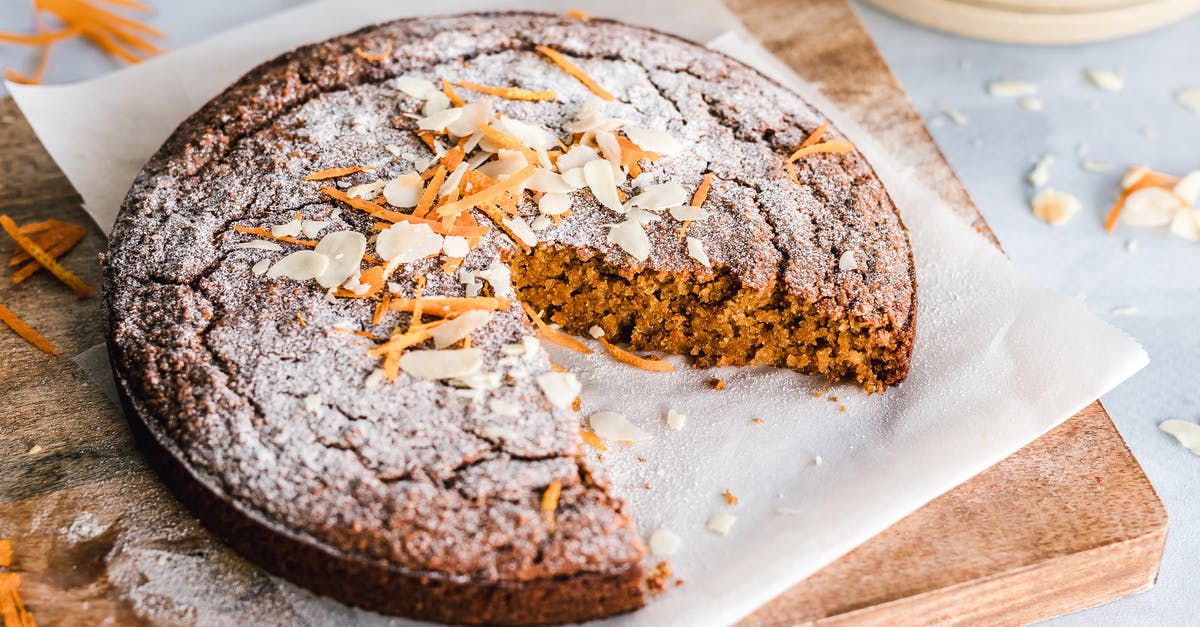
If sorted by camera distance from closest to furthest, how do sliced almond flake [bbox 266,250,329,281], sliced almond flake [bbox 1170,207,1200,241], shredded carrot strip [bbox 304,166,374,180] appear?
sliced almond flake [bbox 266,250,329,281], shredded carrot strip [bbox 304,166,374,180], sliced almond flake [bbox 1170,207,1200,241]

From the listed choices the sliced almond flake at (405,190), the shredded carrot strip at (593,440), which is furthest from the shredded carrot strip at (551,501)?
the sliced almond flake at (405,190)

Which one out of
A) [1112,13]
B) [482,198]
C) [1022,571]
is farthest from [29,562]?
[1112,13]

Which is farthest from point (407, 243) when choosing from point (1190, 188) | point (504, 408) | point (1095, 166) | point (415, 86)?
point (1190, 188)

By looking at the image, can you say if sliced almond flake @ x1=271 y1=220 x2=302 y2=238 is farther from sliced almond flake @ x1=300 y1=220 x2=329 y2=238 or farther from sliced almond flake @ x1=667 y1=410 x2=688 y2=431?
sliced almond flake @ x1=667 y1=410 x2=688 y2=431

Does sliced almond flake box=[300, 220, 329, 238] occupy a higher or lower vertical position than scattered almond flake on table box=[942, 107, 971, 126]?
higher

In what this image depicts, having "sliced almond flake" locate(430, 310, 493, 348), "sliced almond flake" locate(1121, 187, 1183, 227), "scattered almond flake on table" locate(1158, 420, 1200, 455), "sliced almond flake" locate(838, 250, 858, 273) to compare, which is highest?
"sliced almond flake" locate(430, 310, 493, 348)

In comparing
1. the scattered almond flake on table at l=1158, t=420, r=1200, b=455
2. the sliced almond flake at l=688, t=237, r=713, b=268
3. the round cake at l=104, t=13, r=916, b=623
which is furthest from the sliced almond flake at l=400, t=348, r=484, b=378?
the scattered almond flake on table at l=1158, t=420, r=1200, b=455
